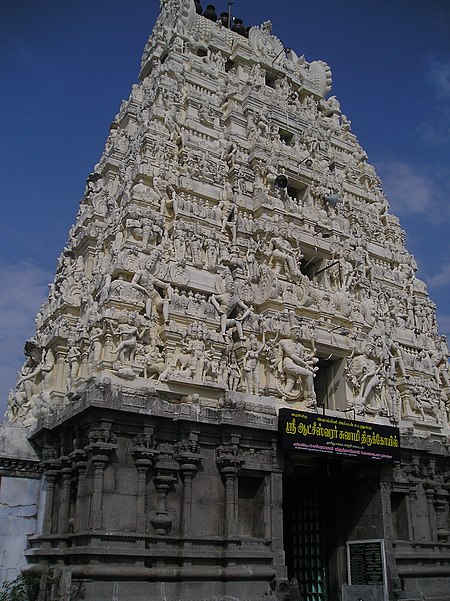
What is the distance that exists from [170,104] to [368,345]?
11.2 m

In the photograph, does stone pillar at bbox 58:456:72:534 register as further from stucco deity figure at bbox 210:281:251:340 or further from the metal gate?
the metal gate

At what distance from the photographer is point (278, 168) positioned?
23234 millimetres

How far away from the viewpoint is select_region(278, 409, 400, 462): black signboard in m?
16.9

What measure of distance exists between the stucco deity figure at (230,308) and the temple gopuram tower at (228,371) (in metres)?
0.07

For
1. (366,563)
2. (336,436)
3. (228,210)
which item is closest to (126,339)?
(336,436)

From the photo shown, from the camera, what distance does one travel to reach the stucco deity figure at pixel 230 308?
741 inches

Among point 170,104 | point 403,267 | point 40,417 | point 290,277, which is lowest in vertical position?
point 40,417

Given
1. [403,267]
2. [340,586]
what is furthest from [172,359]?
[403,267]

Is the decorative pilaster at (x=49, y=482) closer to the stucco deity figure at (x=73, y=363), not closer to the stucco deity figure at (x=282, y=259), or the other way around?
the stucco deity figure at (x=73, y=363)

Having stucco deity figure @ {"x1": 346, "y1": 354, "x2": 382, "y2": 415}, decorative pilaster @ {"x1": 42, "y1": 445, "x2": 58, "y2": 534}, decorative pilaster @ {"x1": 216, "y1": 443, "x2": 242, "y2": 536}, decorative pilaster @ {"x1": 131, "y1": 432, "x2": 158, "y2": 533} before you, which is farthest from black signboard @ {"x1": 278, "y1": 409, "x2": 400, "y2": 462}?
decorative pilaster @ {"x1": 42, "y1": 445, "x2": 58, "y2": 534}

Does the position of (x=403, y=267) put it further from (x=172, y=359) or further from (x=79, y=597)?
(x=79, y=597)

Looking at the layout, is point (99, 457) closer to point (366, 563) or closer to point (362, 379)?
point (366, 563)

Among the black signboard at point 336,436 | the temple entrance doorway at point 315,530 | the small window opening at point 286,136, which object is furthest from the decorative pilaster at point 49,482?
the small window opening at point 286,136

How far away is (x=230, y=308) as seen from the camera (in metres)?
19.2
